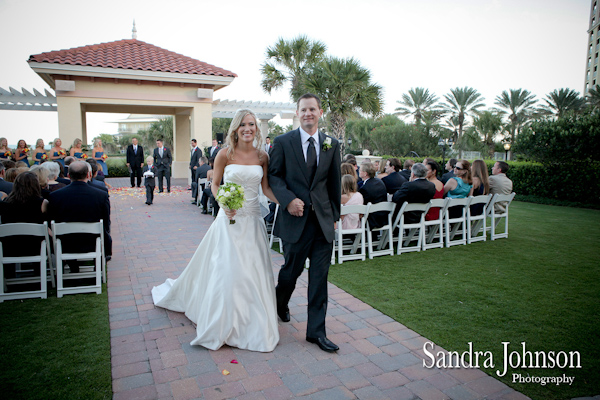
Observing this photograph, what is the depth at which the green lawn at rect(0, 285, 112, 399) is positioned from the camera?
103 inches

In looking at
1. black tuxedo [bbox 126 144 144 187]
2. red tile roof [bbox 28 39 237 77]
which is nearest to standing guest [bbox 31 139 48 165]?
red tile roof [bbox 28 39 237 77]

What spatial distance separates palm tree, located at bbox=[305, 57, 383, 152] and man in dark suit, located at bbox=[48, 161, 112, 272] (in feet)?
48.1

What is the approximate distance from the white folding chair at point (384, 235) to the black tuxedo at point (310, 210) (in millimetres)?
2670

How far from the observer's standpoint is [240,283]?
326 cm

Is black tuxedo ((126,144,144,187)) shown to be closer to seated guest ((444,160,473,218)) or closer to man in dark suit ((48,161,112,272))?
man in dark suit ((48,161,112,272))

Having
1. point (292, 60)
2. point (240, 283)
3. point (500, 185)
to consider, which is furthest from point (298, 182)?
point (292, 60)

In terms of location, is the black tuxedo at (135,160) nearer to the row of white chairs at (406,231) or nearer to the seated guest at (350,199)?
the seated guest at (350,199)

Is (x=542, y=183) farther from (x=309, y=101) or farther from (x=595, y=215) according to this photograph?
(x=309, y=101)

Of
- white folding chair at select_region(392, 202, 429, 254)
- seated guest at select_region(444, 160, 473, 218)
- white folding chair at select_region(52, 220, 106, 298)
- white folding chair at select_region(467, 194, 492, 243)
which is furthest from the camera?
seated guest at select_region(444, 160, 473, 218)

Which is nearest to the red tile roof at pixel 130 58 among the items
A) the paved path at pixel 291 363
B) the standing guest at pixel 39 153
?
the standing guest at pixel 39 153

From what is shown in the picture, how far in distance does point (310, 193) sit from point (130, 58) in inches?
588

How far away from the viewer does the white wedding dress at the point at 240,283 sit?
3211 mm

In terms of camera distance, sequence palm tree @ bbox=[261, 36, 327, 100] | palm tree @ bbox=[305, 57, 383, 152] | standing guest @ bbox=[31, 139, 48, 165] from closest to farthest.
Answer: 1. standing guest @ bbox=[31, 139, 48, 165]
2. palm tree @ bbox=[305, 57, 383, 152]
3. palm tree @ bbox=[261, 36, 327, 100]

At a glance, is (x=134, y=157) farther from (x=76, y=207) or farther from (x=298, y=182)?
(x=298, y=182)
